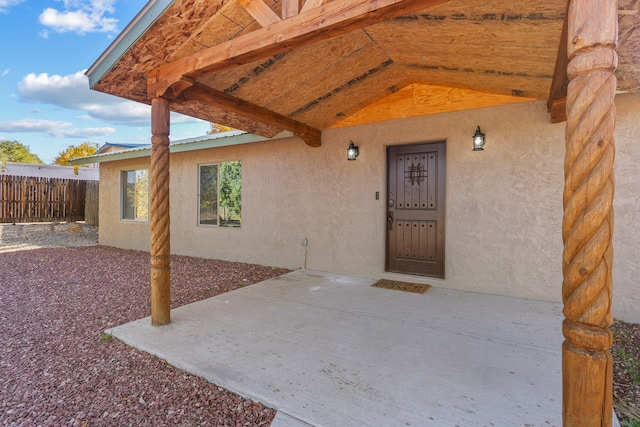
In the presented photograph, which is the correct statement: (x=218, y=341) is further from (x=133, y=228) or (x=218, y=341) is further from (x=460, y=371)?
(x=133, y=228)

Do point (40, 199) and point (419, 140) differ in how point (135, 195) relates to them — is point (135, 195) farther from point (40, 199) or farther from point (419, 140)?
point (419, 140)


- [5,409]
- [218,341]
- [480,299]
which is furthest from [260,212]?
[5,409]

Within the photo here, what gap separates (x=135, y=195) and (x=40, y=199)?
7.44m

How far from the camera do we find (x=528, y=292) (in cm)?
403

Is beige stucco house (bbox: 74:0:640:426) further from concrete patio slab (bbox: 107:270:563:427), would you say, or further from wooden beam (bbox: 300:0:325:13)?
concrete patio slab (bbox: 107:270:563:427)

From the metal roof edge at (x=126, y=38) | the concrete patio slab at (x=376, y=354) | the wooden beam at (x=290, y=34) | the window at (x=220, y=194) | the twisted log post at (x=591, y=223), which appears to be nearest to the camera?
the twisted log post at (x=591, y=223)

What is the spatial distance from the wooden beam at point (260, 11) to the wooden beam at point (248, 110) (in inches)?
40.5

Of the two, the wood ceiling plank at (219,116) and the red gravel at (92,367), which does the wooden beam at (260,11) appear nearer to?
the wood ceiling plank at (219,116)

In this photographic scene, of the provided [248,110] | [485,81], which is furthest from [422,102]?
[248,110]

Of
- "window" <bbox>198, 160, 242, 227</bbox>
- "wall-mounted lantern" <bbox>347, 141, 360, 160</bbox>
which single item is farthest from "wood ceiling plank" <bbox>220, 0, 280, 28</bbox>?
"window" <bbox>198, 160, 242, 227</bbox>

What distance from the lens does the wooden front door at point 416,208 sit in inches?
185

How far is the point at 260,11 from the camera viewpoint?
252cm

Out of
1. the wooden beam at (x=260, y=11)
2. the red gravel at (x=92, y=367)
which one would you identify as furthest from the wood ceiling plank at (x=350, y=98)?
the red gravel at (x=92, y=367)

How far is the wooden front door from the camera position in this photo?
15.4ft
